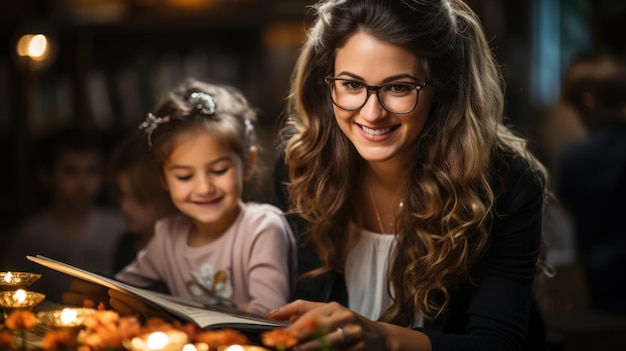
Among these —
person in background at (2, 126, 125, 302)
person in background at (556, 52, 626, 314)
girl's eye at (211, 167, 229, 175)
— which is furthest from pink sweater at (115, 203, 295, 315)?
person in background at (556, 52, 626, 314)

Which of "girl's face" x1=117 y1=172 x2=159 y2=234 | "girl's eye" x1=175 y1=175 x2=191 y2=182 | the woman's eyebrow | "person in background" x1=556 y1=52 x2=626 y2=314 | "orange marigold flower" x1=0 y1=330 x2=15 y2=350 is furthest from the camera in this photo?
"person in background" x1=556 y1=52 x2=626 y2=314

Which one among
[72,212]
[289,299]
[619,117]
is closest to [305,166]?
[289,299]

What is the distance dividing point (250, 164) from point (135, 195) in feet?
1.96

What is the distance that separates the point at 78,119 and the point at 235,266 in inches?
86.0

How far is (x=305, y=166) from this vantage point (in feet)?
5.39

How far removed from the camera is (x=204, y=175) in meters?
1.70

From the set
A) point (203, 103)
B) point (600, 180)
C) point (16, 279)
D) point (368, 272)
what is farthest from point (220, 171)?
point (600, 180)

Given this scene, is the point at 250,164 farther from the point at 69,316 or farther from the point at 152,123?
the point at 69,316

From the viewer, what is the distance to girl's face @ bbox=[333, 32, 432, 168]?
1389 millimetres

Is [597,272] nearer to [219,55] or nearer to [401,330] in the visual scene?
[219,55]

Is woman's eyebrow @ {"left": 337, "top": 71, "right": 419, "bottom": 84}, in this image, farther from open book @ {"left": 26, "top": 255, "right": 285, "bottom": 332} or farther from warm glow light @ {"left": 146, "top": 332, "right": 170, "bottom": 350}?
warm glow light @ {"left": 146, "top": 332, "right": 170, "bottom": 350}

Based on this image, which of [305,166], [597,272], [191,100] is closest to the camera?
[305,166]

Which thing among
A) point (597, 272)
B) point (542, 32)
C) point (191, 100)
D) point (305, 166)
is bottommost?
point (597, 272)

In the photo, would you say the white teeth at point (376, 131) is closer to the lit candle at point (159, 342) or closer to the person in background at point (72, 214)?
the lit candle at point (159, 342)
